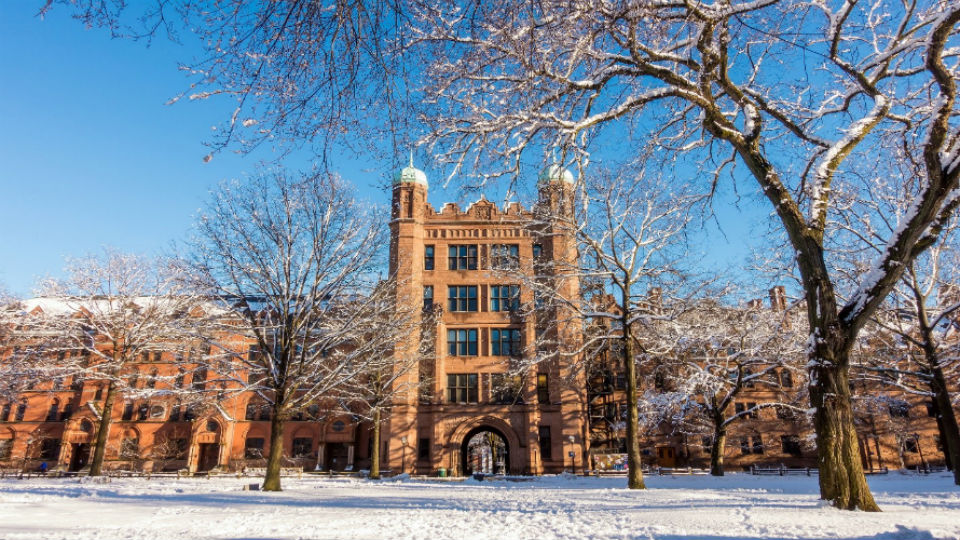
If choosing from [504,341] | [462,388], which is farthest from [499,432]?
[504,341]

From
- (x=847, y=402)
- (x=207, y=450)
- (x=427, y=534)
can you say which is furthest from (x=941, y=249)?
(x=207, y=450)

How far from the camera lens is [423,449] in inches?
1251

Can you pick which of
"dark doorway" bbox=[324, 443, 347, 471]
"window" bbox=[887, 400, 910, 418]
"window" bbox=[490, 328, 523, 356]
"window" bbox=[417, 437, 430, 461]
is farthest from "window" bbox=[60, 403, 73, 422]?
"window" bbox=[887, 400, 910, 418]

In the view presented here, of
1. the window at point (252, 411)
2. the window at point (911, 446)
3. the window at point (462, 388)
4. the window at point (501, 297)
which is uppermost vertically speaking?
the window at point (501, 297)

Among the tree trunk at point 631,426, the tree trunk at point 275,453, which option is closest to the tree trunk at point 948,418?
the tree trunk at point 631,426

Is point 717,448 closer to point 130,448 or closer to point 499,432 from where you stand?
point 499,432

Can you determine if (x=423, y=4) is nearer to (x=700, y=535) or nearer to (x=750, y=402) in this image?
(x=700, y=535)

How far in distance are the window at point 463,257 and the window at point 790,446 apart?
26.9m

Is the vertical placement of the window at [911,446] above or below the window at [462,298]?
below

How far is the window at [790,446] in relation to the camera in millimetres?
39312

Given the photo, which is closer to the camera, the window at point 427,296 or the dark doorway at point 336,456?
the window at point 427,296

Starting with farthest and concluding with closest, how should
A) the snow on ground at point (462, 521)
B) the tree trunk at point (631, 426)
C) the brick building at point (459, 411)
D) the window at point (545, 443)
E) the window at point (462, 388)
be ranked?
the window at point (462, 388)
the window at point (545, 443)
the brick building at point (459, 411)
the tree trunk at point (631, 426)
the snow on ground at point (462, 521)

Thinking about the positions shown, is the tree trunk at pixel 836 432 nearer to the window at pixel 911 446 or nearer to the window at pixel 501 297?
the window at pixel 501 297

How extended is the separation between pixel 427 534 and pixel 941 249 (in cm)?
1993
